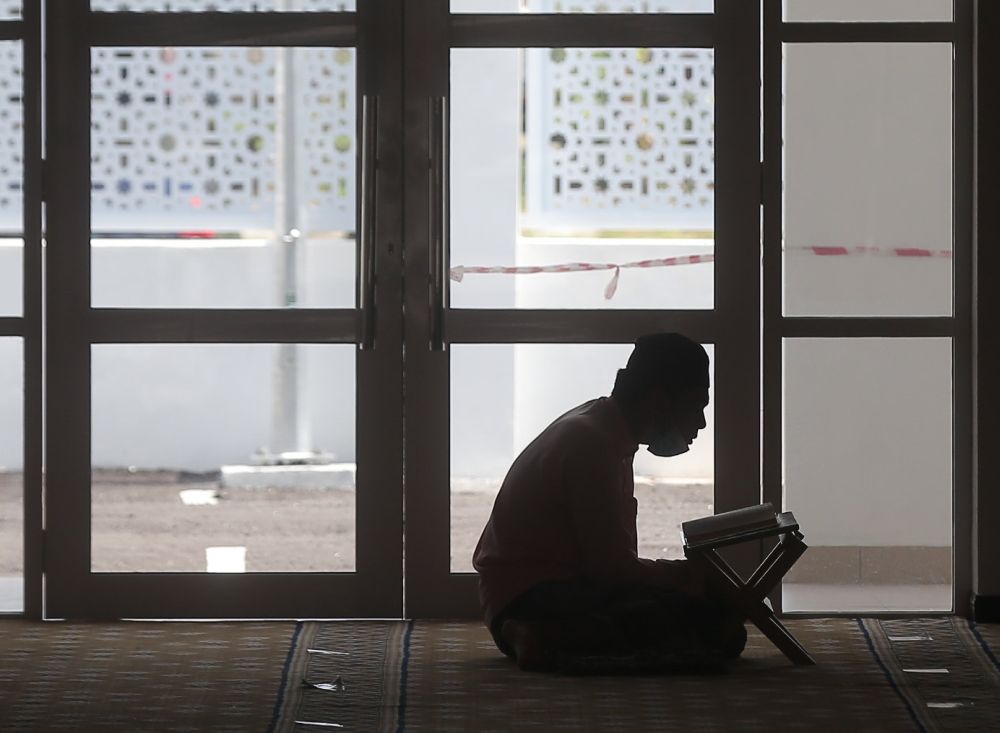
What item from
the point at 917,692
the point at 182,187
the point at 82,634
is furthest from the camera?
the point at 182,187

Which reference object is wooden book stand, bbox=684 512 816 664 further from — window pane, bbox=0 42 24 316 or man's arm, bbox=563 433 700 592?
window pane, bbox=0 42 24 316

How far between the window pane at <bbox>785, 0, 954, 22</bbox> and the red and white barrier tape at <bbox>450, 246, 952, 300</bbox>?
66cm

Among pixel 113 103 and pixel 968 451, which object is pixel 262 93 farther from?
pixel 968 451

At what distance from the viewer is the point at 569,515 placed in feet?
11.2

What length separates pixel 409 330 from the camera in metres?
4.22

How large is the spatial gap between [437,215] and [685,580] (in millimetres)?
1345

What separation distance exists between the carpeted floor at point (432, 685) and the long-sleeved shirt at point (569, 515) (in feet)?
0.76

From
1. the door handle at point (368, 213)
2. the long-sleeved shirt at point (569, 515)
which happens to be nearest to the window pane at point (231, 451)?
the door handle at point (368, 213)

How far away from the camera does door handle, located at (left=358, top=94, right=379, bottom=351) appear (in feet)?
13.7

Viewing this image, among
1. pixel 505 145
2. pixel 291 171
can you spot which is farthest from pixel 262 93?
pixel 505 145

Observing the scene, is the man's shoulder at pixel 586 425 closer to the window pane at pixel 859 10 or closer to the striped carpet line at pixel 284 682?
the striped carpet line at pixel 284 682

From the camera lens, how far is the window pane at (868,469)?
4.27 meters

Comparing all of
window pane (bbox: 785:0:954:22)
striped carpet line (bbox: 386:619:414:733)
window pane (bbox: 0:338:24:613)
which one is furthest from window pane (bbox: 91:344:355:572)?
window pane (bbox: 785:0:954:22)

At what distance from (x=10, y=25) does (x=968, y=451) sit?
9.78ft
